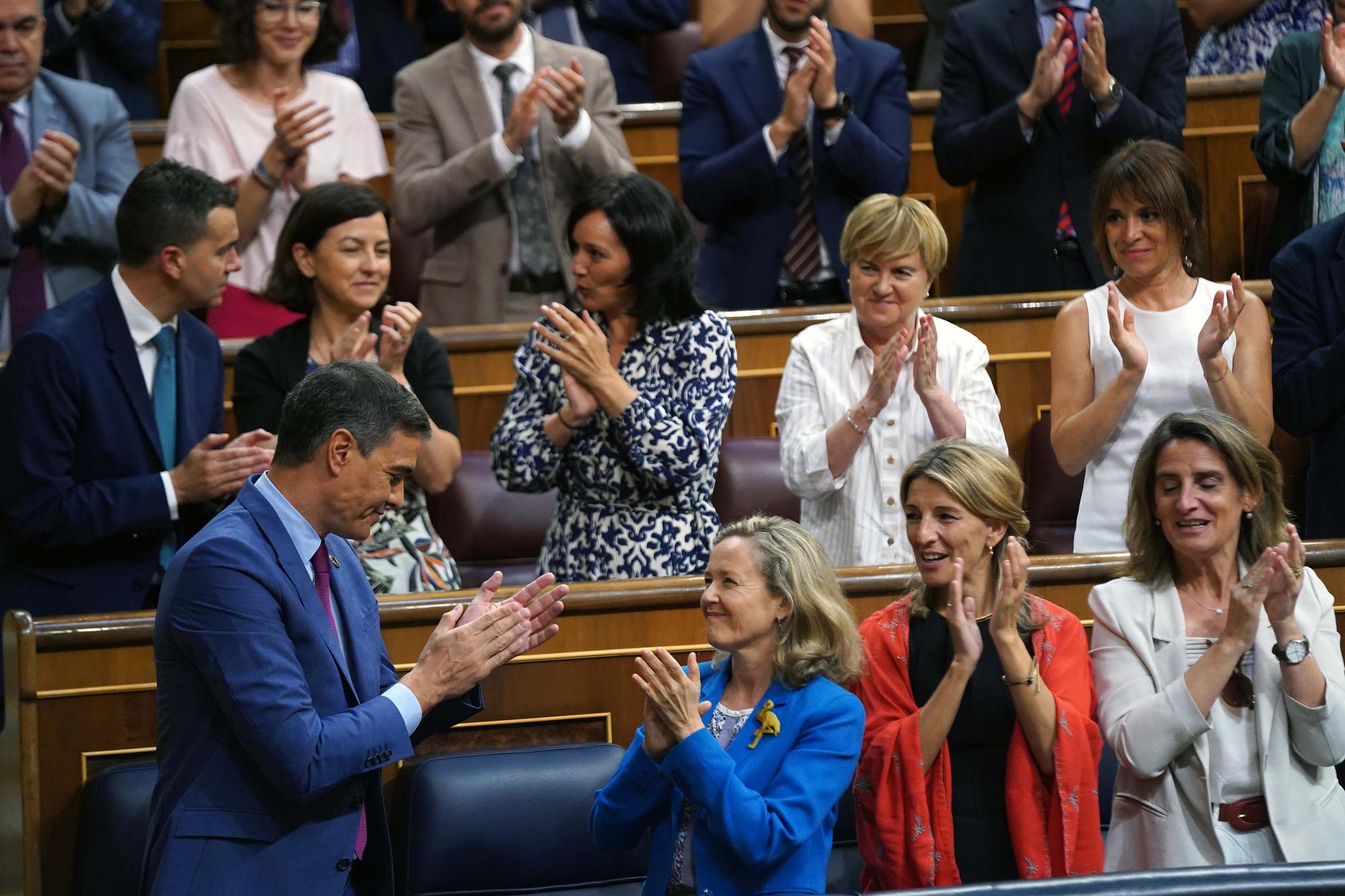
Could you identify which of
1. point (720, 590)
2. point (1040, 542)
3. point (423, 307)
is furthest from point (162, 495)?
point (1040, 542)

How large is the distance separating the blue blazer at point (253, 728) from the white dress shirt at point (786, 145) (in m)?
2.00

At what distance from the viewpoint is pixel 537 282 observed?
3.82m

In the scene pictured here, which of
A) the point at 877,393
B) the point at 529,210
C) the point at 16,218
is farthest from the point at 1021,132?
the point at 16,218

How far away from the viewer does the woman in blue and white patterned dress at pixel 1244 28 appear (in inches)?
166

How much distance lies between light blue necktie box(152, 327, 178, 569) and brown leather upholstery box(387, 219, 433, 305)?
134 centimetres

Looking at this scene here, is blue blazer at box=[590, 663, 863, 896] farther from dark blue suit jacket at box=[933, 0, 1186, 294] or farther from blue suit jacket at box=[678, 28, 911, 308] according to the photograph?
dark blue suit jacket at box=[933, 0, 1186, 294]

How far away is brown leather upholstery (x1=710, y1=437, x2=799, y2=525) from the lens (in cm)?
317

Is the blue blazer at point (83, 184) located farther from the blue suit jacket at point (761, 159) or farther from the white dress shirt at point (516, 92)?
the blue suit jacket at point (761, 159)

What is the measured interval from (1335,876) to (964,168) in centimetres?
249

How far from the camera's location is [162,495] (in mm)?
2635

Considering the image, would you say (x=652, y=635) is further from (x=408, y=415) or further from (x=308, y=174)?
(x=308, y=174)

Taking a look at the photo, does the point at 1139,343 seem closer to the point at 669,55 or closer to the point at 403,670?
the point at 403,670

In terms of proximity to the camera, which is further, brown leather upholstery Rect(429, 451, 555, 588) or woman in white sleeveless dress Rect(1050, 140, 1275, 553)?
brown leather upholstery Rect(429, 451, 555, 588)

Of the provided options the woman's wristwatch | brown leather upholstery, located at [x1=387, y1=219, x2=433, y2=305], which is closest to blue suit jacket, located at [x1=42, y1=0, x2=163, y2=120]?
brown leather upholstery, located at [x1=387, y1=219, x2=433, y2=305]
